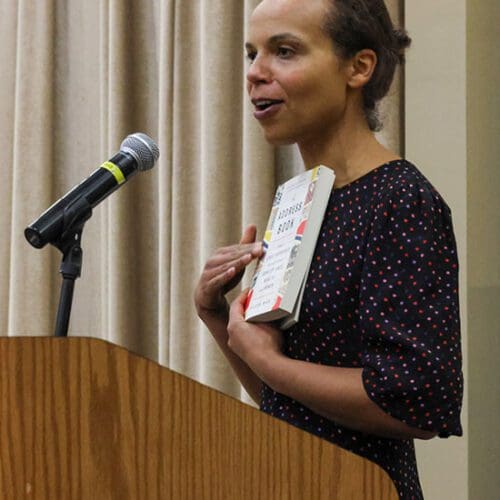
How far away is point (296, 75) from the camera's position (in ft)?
4.45

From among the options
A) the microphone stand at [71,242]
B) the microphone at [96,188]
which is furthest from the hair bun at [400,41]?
the microphone stand at [71,242]

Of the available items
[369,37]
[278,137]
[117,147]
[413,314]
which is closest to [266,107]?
[278,137]

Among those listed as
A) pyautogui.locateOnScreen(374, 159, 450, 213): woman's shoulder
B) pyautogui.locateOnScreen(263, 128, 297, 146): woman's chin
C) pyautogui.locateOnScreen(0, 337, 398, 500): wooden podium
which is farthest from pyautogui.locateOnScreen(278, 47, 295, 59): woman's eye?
pyautogui.locateOnScreen(0, 337, 398, 500): wooden podium

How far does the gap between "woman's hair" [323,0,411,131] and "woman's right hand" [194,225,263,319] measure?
0.79 feet

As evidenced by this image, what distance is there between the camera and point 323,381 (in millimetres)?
1202

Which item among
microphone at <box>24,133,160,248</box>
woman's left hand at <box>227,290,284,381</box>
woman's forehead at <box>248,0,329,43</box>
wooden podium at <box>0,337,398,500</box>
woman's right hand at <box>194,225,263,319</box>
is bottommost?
wooden podium at <box>0,337,398,500</box>

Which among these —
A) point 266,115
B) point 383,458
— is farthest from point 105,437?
point 266,115

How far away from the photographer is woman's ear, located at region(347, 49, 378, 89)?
1.40 meters

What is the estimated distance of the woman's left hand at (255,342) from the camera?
1264mm

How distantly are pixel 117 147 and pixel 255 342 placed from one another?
146 cm

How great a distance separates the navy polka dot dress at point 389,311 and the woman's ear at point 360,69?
5.3 inches

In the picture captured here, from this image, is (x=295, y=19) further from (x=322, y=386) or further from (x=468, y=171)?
(x=468, y=171)

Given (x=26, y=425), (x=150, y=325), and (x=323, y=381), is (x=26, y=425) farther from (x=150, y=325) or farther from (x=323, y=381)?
(x=150, y=325)

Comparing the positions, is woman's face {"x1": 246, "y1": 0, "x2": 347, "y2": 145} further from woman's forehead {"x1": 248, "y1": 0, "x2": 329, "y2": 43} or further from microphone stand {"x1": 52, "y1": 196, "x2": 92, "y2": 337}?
microphone stand {"x1": 52, "y1": 196, "x2": 92, "y2": 337}
